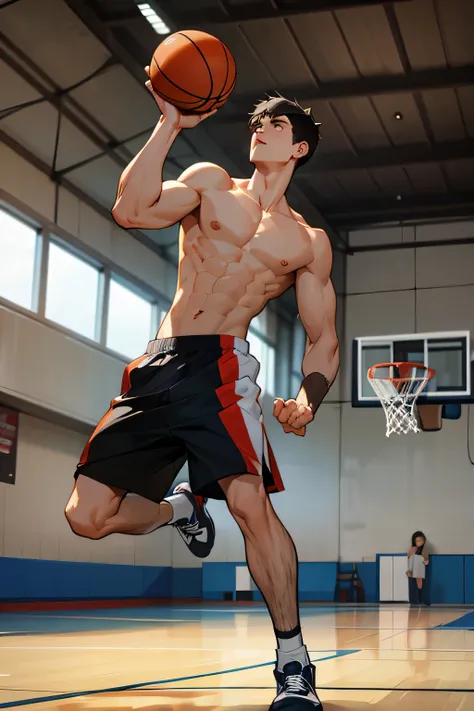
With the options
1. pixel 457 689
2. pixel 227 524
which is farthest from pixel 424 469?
pixel 457 689

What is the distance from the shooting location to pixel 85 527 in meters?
2.76

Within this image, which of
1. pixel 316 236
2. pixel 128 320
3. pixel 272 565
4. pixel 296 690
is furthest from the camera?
pixel 128 320

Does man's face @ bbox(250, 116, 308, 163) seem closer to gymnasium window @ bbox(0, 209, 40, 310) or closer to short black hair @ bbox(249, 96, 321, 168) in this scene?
short black hair @ bbox(249, 96, 321, 168)

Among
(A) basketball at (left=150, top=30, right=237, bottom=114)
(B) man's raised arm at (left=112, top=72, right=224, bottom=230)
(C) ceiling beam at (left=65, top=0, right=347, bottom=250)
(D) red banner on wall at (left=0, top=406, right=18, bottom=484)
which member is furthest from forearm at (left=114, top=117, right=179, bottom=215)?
(C) ceiling beam at (left=65, top=0, right=347, bottom=250)

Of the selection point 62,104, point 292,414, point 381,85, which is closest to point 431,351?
point 381,85

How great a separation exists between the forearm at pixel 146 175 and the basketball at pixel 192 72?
0.34 feet

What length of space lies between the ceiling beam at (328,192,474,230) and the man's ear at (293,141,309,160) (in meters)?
14.5

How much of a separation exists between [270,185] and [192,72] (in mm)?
460

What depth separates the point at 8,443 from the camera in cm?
1170

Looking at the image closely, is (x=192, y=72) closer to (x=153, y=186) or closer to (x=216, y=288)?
(x=153, y=186)

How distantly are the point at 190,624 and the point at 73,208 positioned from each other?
6.96m

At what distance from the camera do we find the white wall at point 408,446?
17.5 metres

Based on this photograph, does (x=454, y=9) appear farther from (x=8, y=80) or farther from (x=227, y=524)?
(x=227, y=524)

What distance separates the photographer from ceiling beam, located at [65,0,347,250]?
39.6ft
